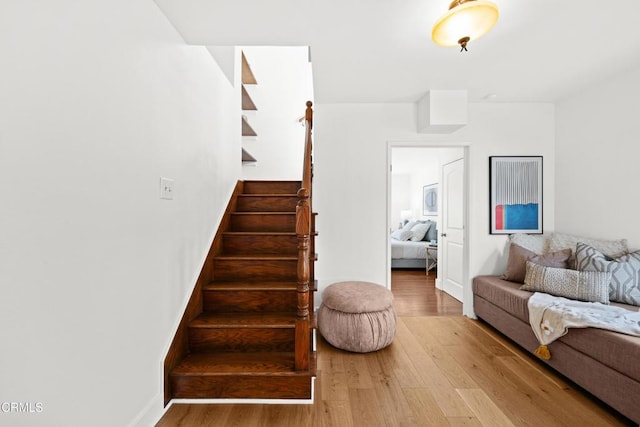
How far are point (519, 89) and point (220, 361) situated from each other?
3.60m

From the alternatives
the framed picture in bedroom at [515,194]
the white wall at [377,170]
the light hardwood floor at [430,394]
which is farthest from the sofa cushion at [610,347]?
the framed picture in bedroom at [515,194]

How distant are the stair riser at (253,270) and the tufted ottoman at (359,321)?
0.48m

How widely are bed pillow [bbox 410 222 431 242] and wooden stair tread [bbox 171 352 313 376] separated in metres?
4.73

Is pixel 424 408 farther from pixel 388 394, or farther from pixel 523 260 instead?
pixel 523 260

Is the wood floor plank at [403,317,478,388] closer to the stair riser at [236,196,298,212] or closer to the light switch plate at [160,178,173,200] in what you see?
the stair riser at [236,196,298,212]

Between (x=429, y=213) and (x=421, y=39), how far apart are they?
17.3 feet

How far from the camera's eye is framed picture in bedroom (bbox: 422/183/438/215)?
6398 mm

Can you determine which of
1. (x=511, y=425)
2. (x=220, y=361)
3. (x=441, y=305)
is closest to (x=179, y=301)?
(x=220, y=361)

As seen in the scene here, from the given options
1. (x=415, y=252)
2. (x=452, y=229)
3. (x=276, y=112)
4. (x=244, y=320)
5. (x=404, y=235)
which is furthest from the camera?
(x=404, y=235)

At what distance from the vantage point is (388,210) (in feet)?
10.4

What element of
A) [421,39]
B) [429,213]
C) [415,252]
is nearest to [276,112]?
[421,39]

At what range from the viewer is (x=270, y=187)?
327cm

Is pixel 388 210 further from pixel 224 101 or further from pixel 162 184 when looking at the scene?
pixel 162 184

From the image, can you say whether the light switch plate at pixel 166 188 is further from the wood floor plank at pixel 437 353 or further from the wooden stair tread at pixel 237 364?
the wood floor plank at pixel 437 353
